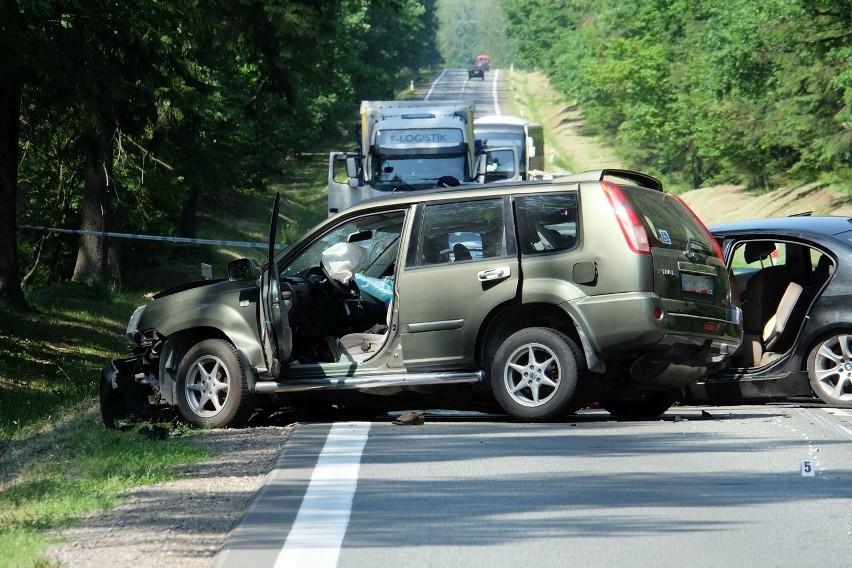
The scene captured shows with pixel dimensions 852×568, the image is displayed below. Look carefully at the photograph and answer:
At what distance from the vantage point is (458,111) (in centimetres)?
3009

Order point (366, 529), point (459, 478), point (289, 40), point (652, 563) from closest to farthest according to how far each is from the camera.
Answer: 1. point (652, 563)
2. point (366, 529)
3. point (459, 478)
4. point (289, 40)

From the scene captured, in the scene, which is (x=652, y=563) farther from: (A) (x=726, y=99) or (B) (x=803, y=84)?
(A) (x=726, y=99)

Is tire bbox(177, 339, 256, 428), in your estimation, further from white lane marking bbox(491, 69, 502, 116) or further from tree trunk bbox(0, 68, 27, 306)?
white lane marking bbox(491, 69, 502, 116)

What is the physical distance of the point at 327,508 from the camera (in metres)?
7.64

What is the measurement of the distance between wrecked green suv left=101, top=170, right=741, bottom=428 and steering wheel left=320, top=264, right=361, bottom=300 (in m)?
0.01

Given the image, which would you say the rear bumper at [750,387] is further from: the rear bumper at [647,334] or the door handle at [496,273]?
the door handle at [496,273]

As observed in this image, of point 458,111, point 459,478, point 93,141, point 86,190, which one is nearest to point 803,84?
point 458,111

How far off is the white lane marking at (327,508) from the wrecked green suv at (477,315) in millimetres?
1075

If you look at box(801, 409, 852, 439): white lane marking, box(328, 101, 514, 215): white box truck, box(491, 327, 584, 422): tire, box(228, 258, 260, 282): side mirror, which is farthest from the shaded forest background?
box(801, 409, 852, 439): white lane marking

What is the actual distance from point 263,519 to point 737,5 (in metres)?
42.0

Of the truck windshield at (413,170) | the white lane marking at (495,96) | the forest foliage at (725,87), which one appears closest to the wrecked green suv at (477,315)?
the truck windshield at (413,170)

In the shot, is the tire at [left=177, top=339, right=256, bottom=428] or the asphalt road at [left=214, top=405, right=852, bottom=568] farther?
the tire at [left=177, top=339, right=256, bottom=428]

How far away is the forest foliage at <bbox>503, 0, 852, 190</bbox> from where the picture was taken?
4294cm

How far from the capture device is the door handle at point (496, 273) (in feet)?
36.3
